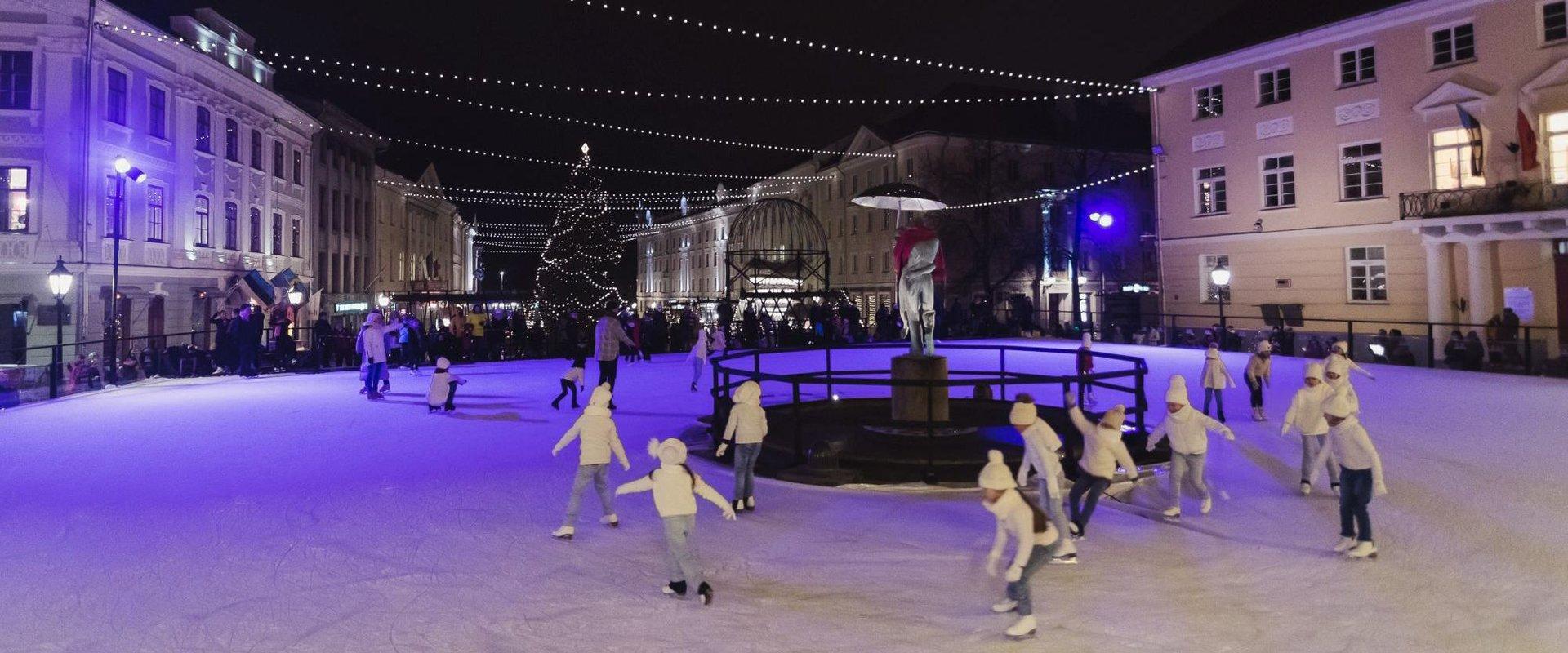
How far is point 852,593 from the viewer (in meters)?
5.52

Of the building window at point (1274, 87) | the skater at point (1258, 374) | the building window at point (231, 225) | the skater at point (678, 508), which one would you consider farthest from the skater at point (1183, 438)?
the building window at point (231, 225)

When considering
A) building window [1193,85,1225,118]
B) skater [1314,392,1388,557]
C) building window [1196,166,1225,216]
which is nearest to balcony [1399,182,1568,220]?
building window [1196,166,1225,216]

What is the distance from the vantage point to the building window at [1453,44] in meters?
23.8

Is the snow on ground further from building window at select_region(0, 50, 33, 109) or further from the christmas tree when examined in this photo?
the christmas tree

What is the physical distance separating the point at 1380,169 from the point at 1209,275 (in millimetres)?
6278

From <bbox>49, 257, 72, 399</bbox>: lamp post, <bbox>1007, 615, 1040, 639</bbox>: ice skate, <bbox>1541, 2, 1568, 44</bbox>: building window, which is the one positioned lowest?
<bbox>1007, 615, 1040, 639</bbox>: ice skate

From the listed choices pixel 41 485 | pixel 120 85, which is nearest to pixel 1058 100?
pixel 120 85

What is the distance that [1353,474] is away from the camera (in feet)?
20.3

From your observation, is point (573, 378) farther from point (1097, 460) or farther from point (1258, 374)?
point (1258, 374)

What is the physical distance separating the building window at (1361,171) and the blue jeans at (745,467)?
2610cm

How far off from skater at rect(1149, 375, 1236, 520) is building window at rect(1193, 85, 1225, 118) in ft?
87.2

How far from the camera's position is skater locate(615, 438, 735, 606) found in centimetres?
536

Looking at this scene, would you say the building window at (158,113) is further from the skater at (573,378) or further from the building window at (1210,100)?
the building window at (1210,100)

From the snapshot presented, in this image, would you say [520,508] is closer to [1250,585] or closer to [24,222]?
[1250,585]
